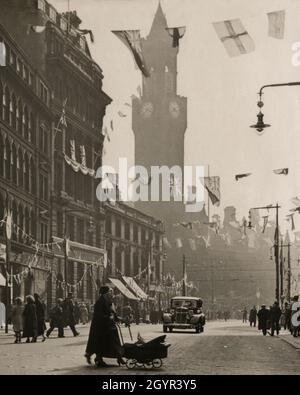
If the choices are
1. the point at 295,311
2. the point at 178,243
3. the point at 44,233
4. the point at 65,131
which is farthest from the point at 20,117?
the point at 178,243

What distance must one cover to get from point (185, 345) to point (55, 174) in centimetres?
2592

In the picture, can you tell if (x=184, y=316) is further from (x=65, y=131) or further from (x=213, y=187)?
(x=65, y=131)

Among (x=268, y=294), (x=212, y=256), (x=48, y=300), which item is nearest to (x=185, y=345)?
(x=48, y=300)

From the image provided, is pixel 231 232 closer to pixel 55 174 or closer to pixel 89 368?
pixel 55 174

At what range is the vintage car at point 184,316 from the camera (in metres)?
41.3

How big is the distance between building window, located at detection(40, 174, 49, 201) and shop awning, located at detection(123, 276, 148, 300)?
56.9 ft

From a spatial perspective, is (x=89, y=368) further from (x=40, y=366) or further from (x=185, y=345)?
(x=185, y=345)

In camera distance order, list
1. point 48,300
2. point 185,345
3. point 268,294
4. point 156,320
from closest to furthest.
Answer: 1. point 185,345
2. point 48,300
3. point 156,320
4. point 268,294

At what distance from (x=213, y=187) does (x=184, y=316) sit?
8062mm

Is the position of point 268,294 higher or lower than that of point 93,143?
lower
